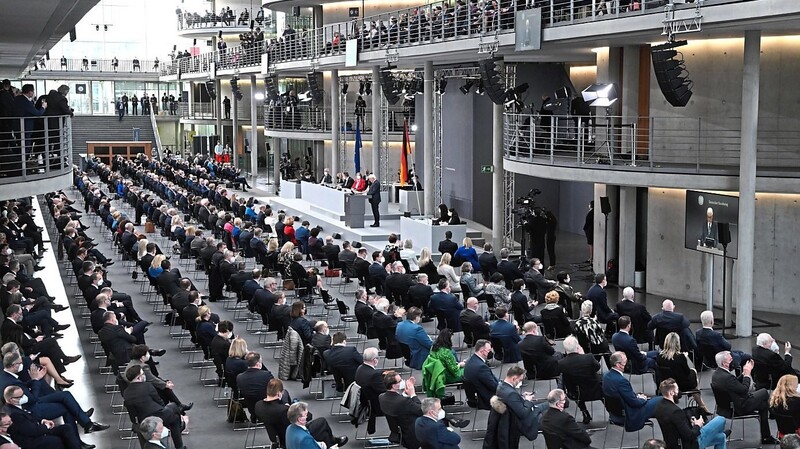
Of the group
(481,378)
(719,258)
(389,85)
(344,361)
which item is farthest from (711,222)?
(389,85)

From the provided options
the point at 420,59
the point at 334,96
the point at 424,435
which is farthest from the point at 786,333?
the point at 334,96

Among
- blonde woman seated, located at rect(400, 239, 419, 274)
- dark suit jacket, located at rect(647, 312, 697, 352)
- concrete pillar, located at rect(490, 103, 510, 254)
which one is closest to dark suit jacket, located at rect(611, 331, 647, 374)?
dark suit jacket, located at rect(647, 312, 697, 352)

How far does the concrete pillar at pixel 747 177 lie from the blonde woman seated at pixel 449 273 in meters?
4.92

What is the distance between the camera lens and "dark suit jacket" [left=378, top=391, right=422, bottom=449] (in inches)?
418

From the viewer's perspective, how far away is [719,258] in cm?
1953

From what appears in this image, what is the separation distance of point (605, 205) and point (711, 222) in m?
4.25

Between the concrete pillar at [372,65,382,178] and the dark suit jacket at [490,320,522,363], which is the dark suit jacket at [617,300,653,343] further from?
the concrete pillar at [372,65,382,178]

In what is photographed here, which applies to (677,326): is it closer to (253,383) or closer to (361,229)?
(253,383)

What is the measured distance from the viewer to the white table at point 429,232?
25.2m

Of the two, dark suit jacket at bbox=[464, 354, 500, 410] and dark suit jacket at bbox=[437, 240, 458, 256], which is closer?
dark suit jacket at bbox=[464, 354, 500, 410]

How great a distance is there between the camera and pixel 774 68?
741 inches

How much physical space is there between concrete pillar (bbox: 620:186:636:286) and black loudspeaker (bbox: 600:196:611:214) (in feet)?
1.07

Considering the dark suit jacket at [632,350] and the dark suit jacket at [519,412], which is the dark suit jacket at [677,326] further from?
the dark suit jacket at [519,412]

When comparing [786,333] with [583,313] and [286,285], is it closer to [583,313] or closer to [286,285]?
[583,313]
